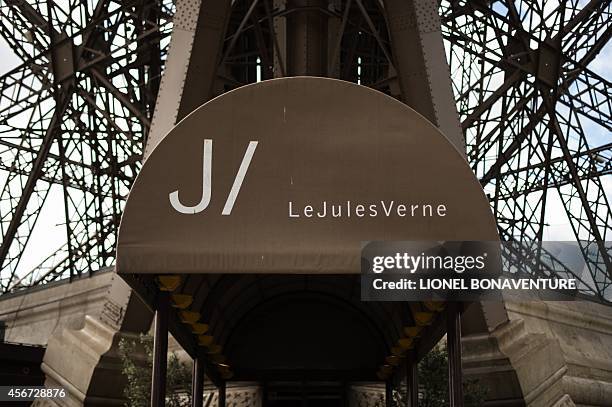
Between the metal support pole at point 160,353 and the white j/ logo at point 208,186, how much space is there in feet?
4.65

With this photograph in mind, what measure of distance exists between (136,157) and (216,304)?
8919 millimetres

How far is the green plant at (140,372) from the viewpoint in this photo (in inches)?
519

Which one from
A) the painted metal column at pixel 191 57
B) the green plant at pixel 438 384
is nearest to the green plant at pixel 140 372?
the painted metal column at pixel 191 57

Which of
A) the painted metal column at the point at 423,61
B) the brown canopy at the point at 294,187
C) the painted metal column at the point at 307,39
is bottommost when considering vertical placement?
the brown canopy at the point at 294,187

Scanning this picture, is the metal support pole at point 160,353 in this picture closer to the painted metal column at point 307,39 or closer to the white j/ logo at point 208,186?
the white j/ logo at point 208,186

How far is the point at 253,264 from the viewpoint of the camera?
7984mm

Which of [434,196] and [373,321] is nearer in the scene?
[434,196]

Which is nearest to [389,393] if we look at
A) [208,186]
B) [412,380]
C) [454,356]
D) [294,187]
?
[412,380]

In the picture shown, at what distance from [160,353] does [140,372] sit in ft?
15.6

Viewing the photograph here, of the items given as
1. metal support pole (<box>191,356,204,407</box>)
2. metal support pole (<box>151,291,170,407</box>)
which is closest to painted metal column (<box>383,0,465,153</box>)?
metal support pole (<box>191,356,204,407</box>)

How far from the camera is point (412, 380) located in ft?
45.2

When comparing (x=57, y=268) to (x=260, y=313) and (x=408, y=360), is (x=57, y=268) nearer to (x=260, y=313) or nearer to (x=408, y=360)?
(x=260, y=313)

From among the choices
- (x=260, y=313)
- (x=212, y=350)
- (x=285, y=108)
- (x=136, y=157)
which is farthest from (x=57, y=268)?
(x=285, y=108)

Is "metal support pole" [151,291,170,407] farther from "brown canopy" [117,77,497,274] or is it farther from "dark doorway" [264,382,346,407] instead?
"dark doorway" [264,382,346,407]
